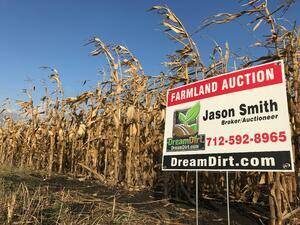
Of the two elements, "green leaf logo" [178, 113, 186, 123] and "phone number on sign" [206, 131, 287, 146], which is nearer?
"phone number on sign" [206, 131, 287, 146]

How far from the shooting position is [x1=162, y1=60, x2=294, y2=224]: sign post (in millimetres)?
3283

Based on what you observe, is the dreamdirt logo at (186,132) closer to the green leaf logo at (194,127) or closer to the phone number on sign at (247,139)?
the green leaf logo at (194,127)

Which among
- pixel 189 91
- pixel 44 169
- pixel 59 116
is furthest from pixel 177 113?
pixel 44 169

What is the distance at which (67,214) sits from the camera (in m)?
4.04

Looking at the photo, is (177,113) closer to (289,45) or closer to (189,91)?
(189,91)

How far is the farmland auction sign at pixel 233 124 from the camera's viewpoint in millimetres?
3285

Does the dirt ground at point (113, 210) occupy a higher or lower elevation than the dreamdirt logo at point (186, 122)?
lower

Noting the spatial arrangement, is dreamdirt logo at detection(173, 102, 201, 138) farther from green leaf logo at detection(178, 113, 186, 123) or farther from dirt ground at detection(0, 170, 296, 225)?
dirt ground at detection(0, 170, 296, 225)

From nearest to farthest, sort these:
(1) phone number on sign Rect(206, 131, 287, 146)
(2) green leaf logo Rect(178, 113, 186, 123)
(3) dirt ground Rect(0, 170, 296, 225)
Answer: (1) phone number on sign Rect(206, 131, 287, 146)
(3) dirt ground Rect(0, 170, 296, 225)
(2) green leaf logo Rect(178, 113, 186, 123)

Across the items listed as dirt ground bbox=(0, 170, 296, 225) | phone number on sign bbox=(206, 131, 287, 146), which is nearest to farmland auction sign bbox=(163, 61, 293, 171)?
phone number on sign bbox=(206, 131, 287, 146)

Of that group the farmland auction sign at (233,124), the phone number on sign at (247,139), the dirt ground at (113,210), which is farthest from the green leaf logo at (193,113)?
the dirt ground at (113,210)

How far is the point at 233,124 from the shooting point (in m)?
3.66

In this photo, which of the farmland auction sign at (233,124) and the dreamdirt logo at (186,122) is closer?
the farmland auction sign at (233,124)

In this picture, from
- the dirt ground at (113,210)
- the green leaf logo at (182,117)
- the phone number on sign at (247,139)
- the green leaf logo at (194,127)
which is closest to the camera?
the phone number on sign at (247,139)
